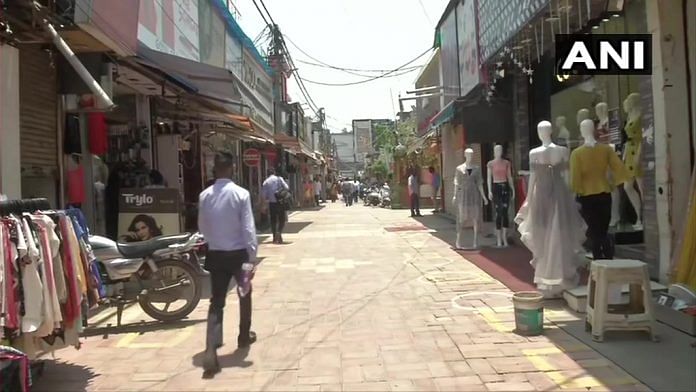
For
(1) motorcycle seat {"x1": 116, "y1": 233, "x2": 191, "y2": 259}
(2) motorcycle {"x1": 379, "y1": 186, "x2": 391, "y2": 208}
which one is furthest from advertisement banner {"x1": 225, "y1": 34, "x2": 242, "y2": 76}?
(2) motorcycle {"x1": 379, "y1": 186, "x2": 391, "y2": 208}

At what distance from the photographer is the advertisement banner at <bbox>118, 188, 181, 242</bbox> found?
8.95 m

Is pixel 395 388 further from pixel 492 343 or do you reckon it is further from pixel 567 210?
pixel 567 210

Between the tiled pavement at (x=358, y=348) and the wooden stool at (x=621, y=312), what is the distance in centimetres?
30

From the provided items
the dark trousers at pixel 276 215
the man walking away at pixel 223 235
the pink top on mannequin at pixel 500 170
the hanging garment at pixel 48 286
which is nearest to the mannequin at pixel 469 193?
the pink top on mannequin at pixel 500 170

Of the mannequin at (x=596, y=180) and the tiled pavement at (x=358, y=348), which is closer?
the tiled pavement at (x=358, y=348)

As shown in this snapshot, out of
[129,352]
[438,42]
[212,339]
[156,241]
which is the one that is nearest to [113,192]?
[156,241]

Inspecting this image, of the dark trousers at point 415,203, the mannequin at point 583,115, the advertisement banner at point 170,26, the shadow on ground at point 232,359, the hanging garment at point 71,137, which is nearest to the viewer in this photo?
the shadow on ground at point 232,359

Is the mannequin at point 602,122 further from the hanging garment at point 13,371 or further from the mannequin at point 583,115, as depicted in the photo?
the hanging garment at point 13,371

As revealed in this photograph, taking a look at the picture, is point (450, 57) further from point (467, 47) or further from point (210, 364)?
point (210, 364)

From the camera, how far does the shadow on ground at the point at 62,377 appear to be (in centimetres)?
474

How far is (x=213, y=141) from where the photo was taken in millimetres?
17172

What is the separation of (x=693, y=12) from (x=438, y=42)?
14288 millimetres

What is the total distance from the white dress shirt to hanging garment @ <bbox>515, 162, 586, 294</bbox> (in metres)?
3.39

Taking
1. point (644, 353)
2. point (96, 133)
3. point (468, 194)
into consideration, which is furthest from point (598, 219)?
point (96, 133)
